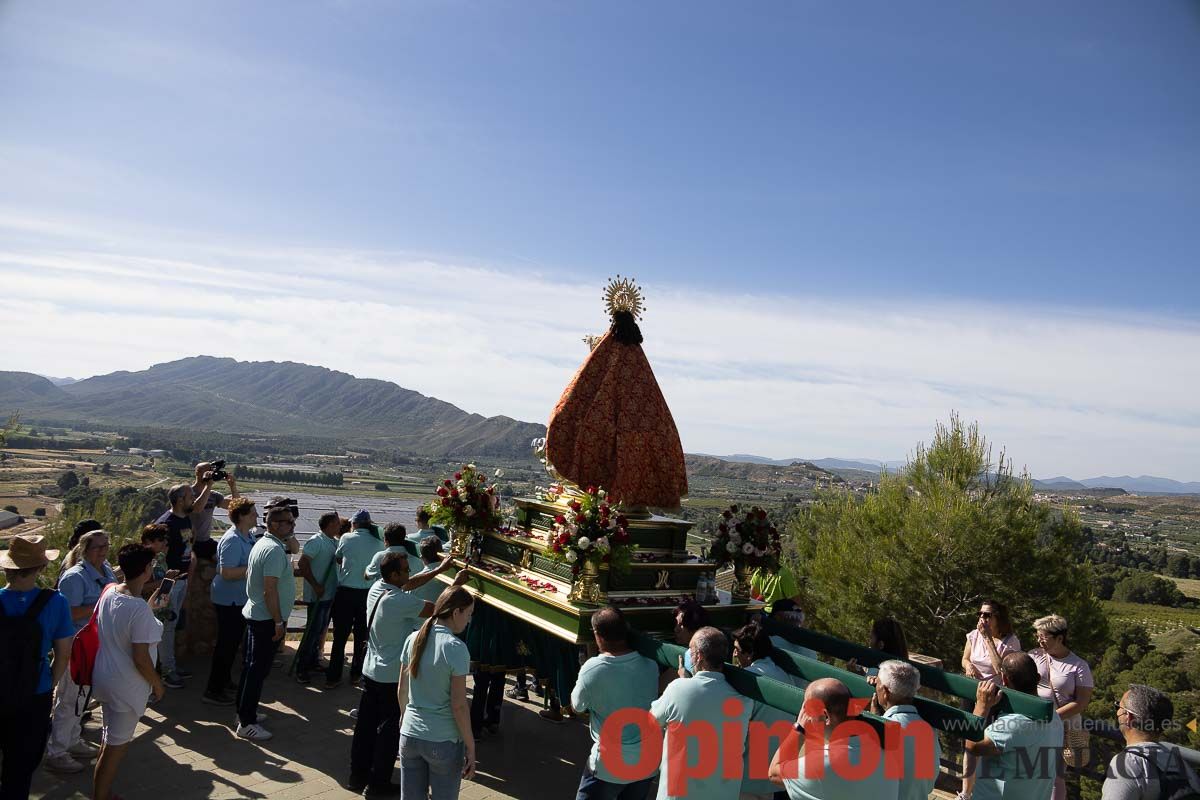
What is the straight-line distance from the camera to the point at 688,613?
5.61 m

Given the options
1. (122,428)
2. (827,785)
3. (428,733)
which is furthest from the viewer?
(122,428)

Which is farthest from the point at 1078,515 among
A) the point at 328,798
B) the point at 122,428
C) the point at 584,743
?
the point at 122,428

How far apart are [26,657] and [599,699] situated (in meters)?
3.70

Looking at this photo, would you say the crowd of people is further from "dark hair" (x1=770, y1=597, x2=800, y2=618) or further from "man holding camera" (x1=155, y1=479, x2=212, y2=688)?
"man holding camera" (x1=155, y1=479, x2=212, y2=688)

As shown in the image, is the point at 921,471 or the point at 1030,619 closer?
the point at 1030,619

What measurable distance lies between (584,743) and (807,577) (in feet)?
45.9

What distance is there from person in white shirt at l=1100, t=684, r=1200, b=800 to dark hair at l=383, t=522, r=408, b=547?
611cm

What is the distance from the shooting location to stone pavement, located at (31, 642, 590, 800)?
19.6 ft

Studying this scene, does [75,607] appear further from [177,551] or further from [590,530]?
[590,530]

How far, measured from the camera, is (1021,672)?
15.4 ft

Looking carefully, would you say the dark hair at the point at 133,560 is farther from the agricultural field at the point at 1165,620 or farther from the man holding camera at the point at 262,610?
the agricultural field at the point at 1165,620

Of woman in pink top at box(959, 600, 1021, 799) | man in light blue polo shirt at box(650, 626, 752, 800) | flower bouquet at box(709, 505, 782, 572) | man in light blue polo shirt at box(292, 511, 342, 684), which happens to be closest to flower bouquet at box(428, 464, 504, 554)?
man in light blue polo shirt at box(292, 511, 342, 684)

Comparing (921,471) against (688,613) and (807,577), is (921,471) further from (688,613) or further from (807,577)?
(688,613)

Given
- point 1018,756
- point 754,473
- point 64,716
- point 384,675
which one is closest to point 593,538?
point 384,675
